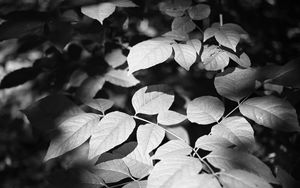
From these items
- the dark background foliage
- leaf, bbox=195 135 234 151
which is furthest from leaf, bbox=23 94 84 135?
leaf, bbox=195 135 234 151

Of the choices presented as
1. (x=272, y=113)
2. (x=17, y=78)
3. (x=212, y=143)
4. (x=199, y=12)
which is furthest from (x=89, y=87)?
(x=272, y=113)

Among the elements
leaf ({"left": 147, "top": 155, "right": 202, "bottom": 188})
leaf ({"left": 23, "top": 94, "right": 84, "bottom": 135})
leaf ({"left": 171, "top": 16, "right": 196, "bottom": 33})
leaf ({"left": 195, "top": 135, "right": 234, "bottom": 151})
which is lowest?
leaf ({"left": 23, "top": 94, "right": 84, "bottom": 135})

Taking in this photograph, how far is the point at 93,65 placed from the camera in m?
1.58

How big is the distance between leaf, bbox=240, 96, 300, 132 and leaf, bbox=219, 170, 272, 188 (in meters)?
0.25

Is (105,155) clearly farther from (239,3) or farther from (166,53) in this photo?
(239,3)

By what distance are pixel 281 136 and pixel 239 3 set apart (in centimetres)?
99

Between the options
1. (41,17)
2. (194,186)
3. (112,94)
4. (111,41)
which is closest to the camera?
(194,186)

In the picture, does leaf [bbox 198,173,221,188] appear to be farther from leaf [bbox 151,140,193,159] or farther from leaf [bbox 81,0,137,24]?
leaf [bbox 81,0,137,24]

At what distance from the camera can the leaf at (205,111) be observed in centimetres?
105

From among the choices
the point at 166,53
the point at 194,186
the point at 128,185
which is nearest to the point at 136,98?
the point at 166,53

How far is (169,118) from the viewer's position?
3.67 feet

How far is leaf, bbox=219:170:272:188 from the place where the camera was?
0.77 metres

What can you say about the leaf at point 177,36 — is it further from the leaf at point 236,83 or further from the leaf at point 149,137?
the leaf at point 149,137

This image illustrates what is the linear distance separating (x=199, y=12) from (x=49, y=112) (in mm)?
756
